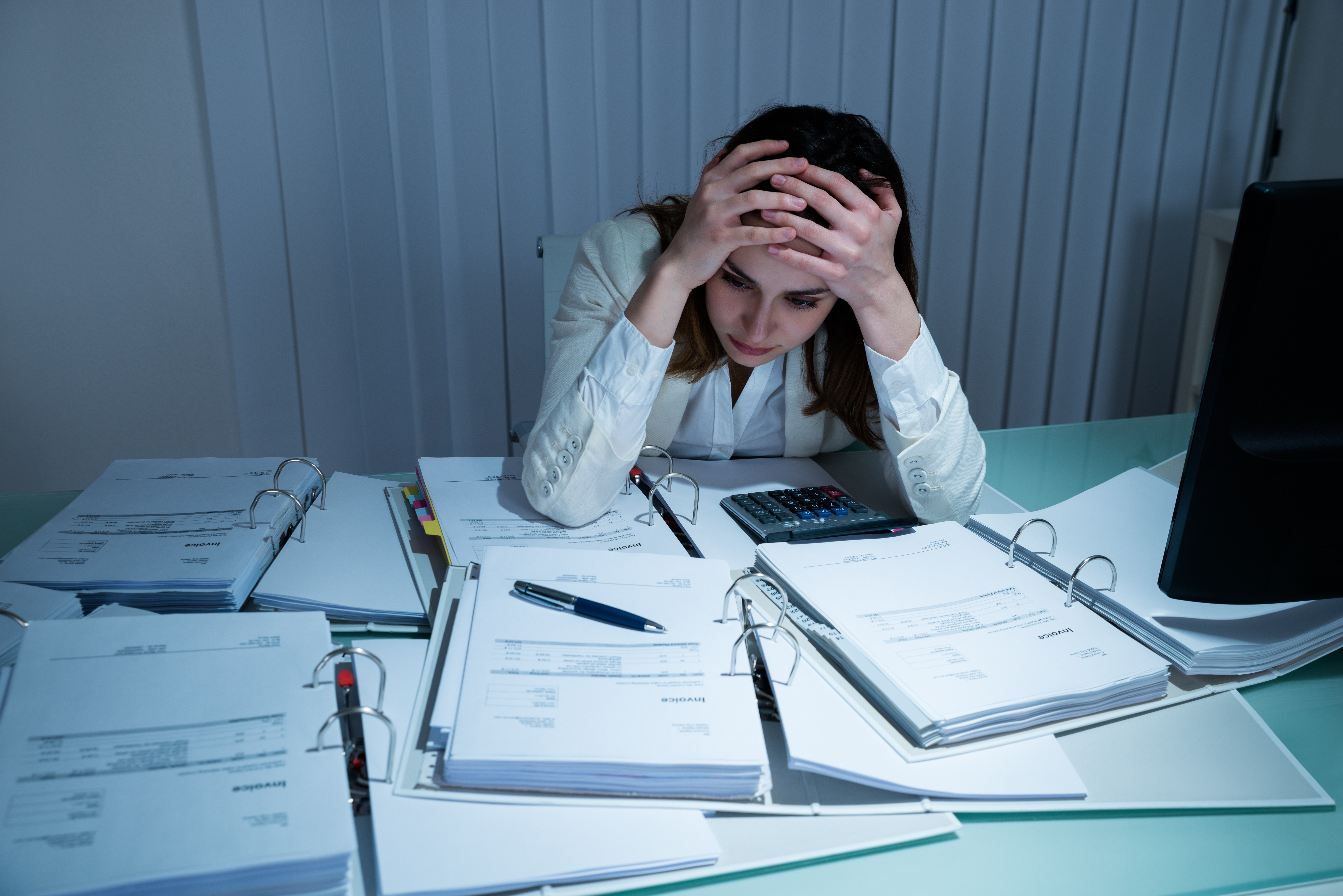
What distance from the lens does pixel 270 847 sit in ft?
1.79

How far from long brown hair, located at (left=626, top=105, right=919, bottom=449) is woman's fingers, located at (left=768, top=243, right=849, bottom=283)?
0.38 ft

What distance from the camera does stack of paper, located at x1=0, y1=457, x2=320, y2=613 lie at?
0.85m

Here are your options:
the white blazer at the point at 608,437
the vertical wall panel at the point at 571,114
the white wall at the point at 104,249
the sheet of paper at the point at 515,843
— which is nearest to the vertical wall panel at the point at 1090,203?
the vertical wall panel at the point at 571,114

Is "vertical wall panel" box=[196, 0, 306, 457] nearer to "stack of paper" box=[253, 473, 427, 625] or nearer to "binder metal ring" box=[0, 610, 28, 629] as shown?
"stack of paper" box=[253, 473, 427, 625]

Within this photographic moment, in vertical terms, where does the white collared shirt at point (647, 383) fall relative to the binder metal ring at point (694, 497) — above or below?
above

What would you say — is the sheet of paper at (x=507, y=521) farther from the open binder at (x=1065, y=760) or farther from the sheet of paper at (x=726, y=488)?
the open binder at (x=1065, y=760)

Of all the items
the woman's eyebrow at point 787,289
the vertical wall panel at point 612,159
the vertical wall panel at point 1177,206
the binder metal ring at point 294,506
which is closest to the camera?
the binder metal ring at point 294,506

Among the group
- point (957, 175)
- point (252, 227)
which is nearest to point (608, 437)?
point (252, 227)

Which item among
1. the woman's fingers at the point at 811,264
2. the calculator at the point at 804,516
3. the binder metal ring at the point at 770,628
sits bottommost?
the calculator at the point at 804,516

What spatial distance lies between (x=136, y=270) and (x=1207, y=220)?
9.49ft

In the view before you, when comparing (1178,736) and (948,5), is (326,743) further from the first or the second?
(948,5)

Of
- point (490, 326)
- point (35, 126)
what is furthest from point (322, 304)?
point (35, 126)

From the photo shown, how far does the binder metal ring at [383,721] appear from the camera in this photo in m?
0.62

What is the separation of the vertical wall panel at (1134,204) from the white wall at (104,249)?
8.17 feet
